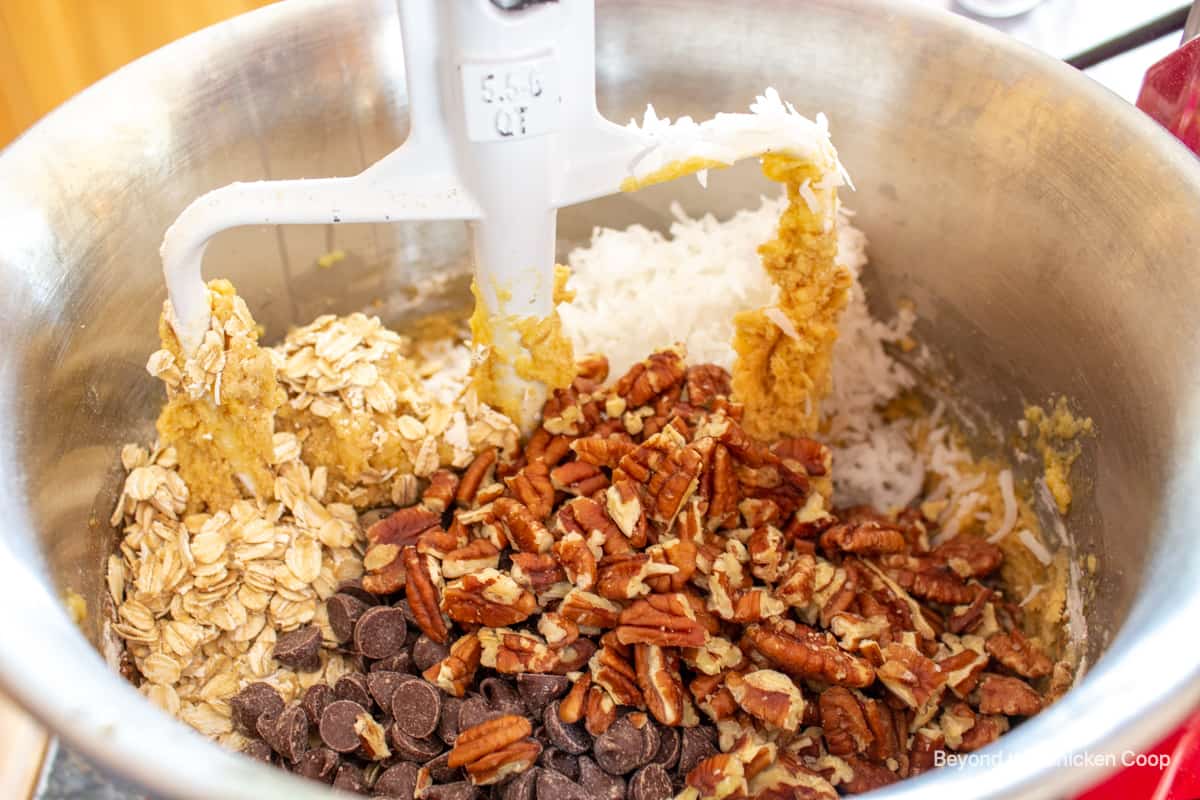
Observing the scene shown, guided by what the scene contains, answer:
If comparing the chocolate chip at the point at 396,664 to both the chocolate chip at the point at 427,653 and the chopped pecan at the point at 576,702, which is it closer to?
the chocolate chip at the point at 427,653

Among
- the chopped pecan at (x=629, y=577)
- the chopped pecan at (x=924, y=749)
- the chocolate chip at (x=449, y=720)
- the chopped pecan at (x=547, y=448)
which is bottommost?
the chopped pecan at (x=924, y=749)

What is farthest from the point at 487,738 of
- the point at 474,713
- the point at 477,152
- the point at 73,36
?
the point at 73,36

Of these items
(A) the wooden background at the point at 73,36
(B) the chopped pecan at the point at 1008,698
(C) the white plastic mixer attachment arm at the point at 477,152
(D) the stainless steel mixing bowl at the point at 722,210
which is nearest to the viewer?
(D) the stainless steel mixing bowl at the point at 722,210

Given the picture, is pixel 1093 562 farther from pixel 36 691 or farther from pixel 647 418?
pixel 36 691

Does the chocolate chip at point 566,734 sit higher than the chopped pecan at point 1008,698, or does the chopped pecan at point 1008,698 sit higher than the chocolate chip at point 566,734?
the chocolate chip at point 566,734

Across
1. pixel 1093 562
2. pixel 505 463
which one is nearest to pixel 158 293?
pixel 505 463

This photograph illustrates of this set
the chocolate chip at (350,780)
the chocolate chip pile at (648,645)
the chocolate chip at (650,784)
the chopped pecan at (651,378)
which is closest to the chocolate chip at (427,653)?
the chocolate chip pile at (648,645)
